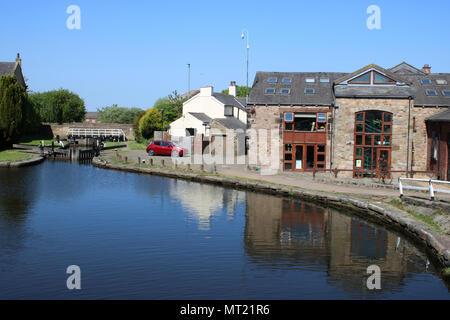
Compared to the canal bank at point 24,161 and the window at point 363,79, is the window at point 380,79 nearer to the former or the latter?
the window at point 363,79

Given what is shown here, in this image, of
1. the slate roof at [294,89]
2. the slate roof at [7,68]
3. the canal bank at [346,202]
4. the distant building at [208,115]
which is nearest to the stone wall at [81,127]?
the slate roof at [7,68]

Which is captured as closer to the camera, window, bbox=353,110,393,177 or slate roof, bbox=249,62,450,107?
slate roof, bbox=249,62,450,107

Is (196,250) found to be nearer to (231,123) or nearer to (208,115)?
(231,123)

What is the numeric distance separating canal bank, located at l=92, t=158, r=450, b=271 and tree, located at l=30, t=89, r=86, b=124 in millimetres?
51991

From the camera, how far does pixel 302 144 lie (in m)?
31.6

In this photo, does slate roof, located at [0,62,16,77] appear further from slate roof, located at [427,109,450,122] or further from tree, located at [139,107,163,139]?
slate roof, located at [427,109,450,122]

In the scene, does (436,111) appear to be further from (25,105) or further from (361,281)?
(25,105)

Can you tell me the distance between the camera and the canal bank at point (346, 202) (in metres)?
14.6

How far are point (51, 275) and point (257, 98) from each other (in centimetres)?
2224

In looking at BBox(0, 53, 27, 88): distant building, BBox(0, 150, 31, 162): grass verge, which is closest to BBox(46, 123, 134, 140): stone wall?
BBox(0, 53, 27, 88): distant building

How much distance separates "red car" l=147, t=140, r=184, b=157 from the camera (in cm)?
4169

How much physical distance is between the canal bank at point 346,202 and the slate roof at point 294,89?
21.5 feet

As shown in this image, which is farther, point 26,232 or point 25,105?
point 25,105

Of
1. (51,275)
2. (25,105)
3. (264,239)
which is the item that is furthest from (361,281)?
(25,105)
